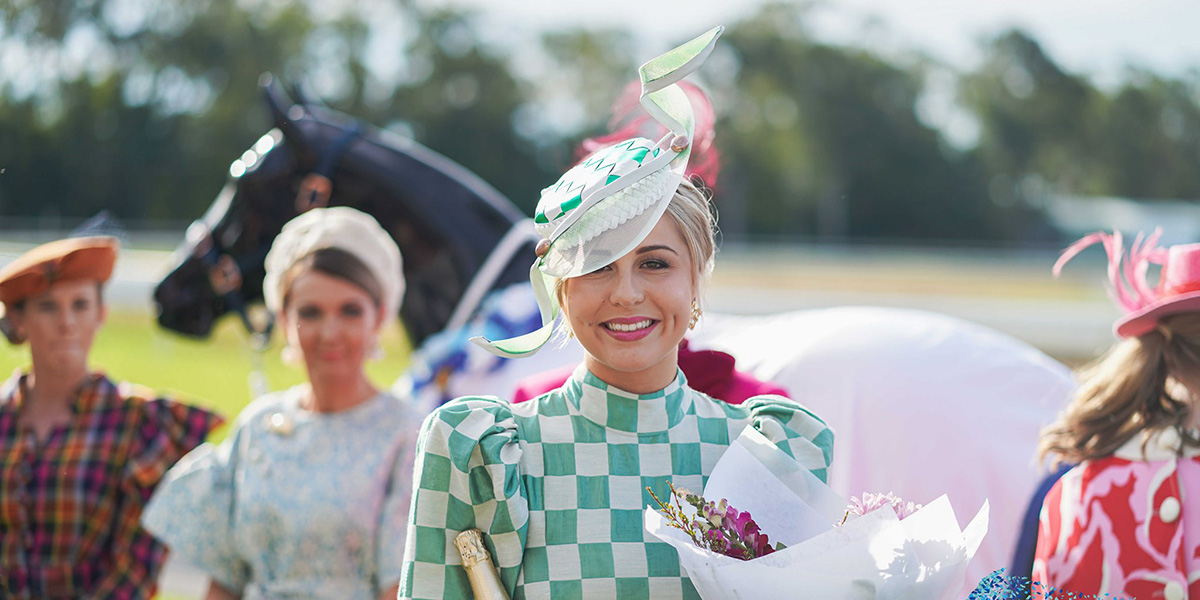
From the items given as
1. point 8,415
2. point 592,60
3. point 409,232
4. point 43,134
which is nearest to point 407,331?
point 409,232

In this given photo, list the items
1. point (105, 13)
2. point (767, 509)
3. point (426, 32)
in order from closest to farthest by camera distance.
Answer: point (767, 509) < point (105, 13) < point (426, 32)

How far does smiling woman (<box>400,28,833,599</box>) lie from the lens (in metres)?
1.60

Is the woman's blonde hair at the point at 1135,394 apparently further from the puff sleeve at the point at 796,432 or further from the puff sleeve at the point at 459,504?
the puff sleeve at the point at 459,504

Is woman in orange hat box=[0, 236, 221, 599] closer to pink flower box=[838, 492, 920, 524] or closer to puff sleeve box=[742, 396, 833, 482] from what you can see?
puff sleeve box=[742, 396, 833, 482]

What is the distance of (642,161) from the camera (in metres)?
1.63

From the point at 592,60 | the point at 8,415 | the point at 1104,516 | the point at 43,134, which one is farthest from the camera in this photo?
the point at 592,60

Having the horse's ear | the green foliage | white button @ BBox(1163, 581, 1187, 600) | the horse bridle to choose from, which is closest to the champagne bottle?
white button @ BBox(1163, 581, 1187, 600)

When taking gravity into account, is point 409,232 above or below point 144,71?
below

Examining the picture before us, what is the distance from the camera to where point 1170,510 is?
7.23 feet

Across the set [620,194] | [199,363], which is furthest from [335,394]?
[199,363]

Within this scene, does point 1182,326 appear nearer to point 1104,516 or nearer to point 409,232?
point 1104,516

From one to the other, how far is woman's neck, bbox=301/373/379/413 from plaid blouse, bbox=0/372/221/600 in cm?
59

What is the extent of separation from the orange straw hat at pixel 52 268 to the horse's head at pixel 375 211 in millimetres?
937

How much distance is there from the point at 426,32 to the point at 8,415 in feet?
110
